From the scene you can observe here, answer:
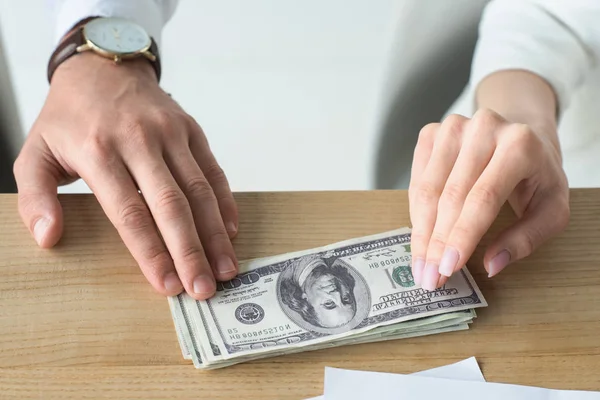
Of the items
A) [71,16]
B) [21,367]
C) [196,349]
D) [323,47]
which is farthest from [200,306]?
[323,47]

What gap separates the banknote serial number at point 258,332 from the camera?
1.87 feet

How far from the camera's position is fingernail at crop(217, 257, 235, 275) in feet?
2.02

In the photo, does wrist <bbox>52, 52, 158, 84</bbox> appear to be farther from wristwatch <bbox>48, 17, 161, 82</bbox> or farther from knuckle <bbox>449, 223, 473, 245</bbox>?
knuckle <bbox>449, 223, 473, 245</bbox>

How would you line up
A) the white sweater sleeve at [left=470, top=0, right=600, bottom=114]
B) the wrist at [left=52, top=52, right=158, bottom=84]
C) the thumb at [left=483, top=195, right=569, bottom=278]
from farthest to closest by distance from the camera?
the white sweater sleeve at [left=470, top=0, right=600, bottom=114]
the wrist at [left=52, top=52, right=158, bottom=84]
the thumb at [left=483, top=195, right=569, bottom=278]

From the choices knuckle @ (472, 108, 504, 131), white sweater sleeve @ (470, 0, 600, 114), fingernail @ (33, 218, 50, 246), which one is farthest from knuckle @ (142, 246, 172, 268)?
white sweater sleeve @ (470, 0, 600, 114)

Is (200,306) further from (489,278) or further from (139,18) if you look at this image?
(139,18)

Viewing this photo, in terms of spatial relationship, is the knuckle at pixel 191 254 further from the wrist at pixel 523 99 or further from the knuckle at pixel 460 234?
the wrist at pixel 523 99

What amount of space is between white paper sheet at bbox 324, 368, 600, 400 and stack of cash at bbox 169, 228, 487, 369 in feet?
0.13

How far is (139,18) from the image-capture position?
3.09 ft

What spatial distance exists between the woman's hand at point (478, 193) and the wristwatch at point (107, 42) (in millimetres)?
390

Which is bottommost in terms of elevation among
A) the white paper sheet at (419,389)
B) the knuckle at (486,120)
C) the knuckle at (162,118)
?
the white paper sheet at (419,389)

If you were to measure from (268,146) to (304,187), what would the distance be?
17 centimetres

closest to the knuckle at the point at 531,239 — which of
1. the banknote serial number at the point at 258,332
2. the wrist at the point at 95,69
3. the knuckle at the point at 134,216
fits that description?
the banknote serial number at the point at 258,332

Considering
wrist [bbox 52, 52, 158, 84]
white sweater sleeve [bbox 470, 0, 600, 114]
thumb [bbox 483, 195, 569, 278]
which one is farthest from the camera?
white sweater sleeve [bbox 470, 0, 600, 114]
